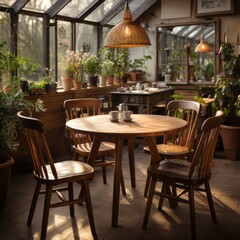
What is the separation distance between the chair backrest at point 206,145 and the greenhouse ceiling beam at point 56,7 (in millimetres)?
3497

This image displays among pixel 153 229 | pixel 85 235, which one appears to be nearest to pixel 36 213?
pixel 85 235

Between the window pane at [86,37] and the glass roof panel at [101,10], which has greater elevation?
the glass roof panel at [101,10]

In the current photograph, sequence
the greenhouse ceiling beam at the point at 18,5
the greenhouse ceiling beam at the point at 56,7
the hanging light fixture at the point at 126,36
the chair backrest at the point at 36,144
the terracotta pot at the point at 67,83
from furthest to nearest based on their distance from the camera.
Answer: the greenhouse ceiling beam at the point at 56,7
the terracotta pot at the point at 67,83
the greenhouse ceiling beam at the point at 18,5
the hanging light fixture at the point at 126,36
the chair backrest at the point at 36,144

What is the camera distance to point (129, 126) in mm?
3170

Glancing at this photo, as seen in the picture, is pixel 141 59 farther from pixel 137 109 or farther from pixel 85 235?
pixel 85 235

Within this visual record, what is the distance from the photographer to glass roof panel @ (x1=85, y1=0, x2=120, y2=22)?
21.9 ft

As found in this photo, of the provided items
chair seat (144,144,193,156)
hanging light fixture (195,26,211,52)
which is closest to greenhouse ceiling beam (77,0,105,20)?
hanging light fixture (195,26,211,52)

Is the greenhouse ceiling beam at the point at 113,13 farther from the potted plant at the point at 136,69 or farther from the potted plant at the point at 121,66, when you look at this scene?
the potted plant at the point at 136,69

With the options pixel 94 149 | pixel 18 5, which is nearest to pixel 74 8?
pixel 18 5

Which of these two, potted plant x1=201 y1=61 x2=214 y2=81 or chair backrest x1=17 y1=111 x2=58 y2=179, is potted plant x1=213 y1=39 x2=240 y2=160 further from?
chair backrest x1=17 y1=111 x2=58 y2=179

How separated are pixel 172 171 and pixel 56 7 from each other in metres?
3.58

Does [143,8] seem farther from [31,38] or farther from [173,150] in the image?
[173,150]

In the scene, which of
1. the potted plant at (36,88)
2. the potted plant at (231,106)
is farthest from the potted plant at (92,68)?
the potted plant at (231,106)

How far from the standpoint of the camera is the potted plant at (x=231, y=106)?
5113 millimetres
